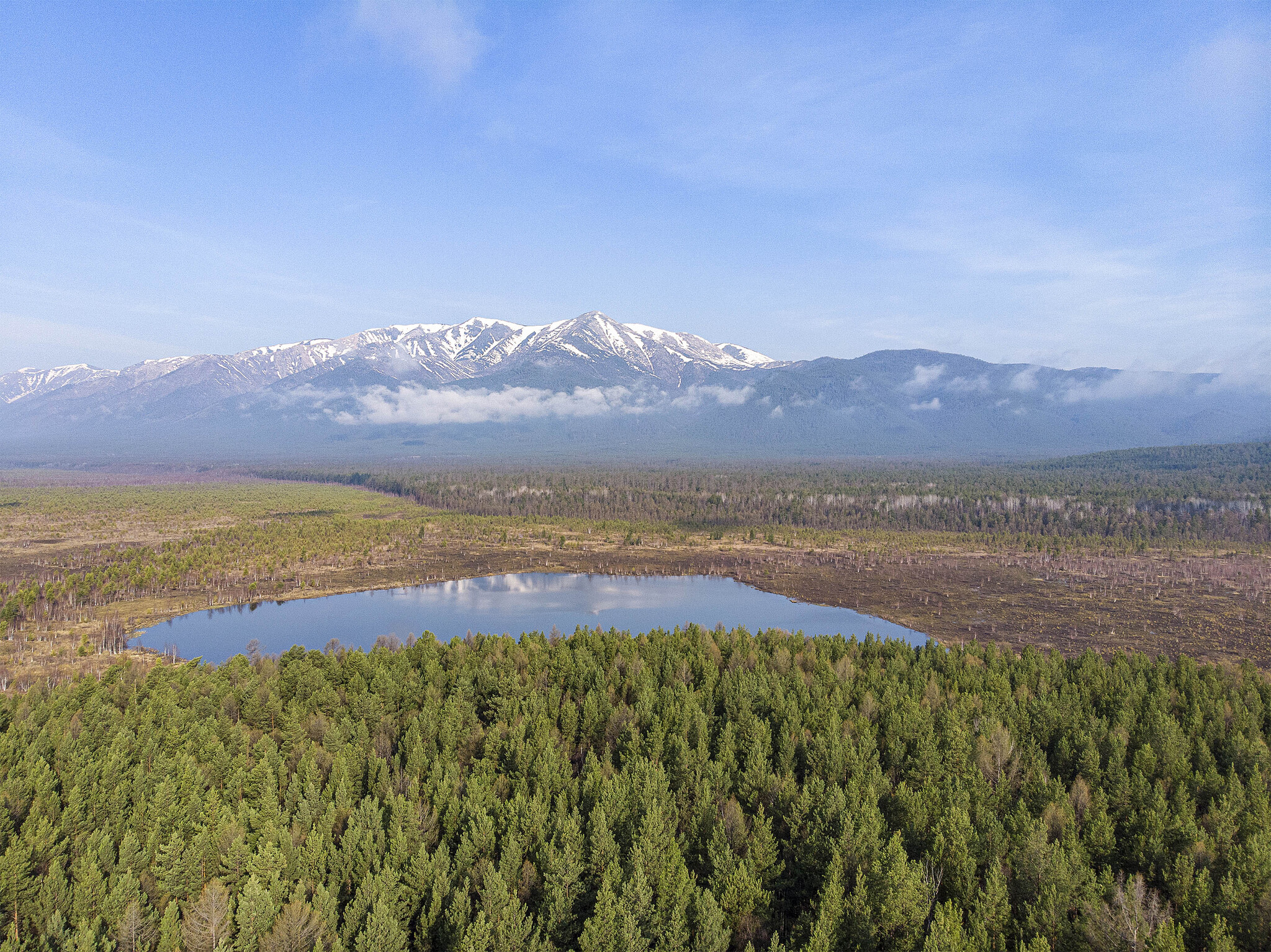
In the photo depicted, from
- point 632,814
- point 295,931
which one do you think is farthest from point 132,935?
point 632,814

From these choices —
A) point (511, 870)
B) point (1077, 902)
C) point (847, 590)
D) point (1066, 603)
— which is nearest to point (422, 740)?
point (511, 870)

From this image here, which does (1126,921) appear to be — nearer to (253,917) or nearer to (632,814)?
(632,814)

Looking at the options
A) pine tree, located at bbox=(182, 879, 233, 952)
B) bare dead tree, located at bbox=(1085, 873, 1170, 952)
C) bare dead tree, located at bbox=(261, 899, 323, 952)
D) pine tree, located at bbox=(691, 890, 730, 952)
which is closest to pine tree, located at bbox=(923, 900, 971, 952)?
bare dead tree, located at bbox=(1085, 873, 1170, 952)

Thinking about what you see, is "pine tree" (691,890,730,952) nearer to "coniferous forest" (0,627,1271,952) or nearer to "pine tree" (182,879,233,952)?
"coniferous forest" (0,627,1271,952)

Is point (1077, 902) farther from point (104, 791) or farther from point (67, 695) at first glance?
point (67, 695)

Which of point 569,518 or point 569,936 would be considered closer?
point 569,936
